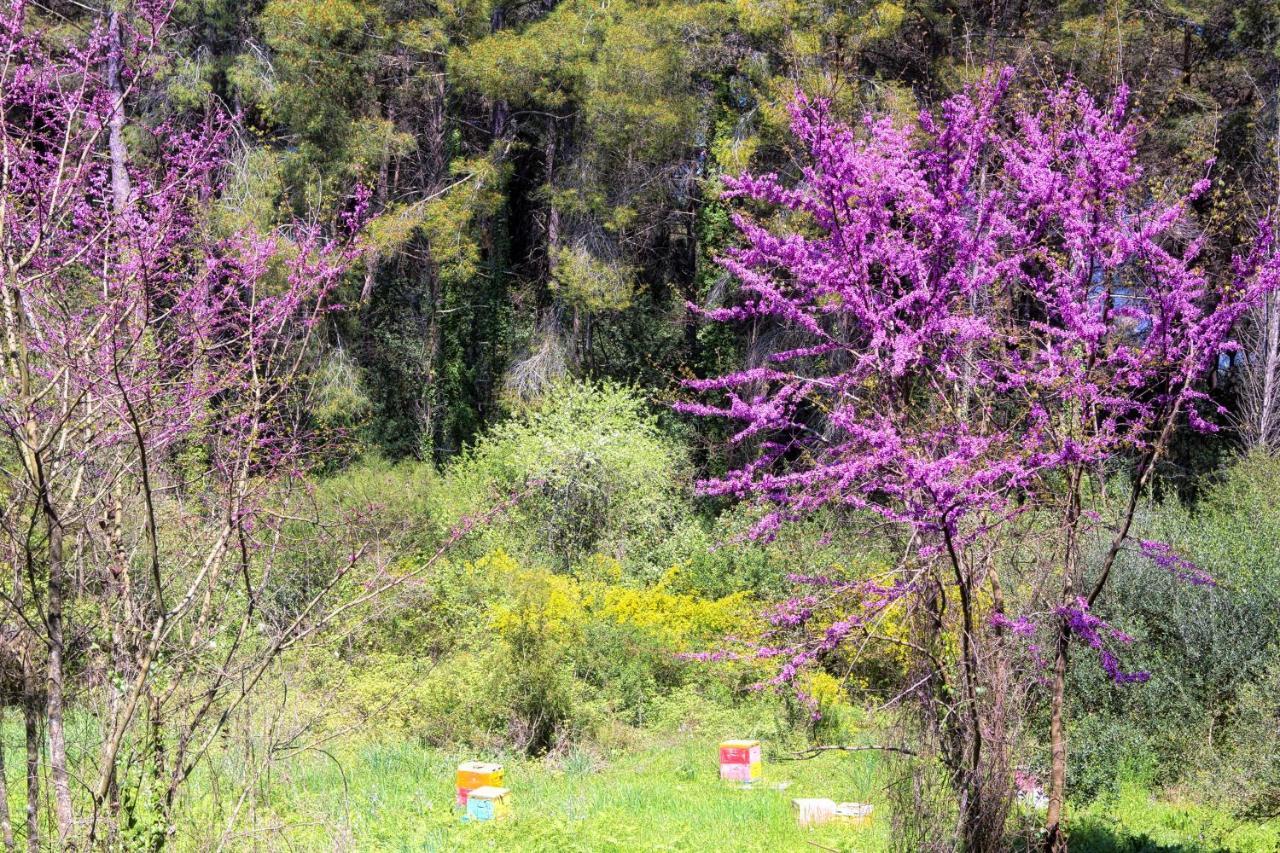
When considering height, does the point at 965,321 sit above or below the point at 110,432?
above

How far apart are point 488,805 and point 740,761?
7.34 ft

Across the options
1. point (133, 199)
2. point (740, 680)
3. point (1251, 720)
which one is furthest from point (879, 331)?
point (740, 680)

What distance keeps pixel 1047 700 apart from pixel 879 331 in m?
3.17

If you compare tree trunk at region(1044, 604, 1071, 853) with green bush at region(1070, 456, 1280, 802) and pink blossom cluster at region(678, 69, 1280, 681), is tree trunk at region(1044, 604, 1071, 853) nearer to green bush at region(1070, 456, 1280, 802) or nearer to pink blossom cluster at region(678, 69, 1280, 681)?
pink blossom cluster at region(678, 69, 1280, 681)

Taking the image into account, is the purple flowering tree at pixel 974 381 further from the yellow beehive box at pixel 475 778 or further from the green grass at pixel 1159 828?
the yellow beehive box at pixel 475 778

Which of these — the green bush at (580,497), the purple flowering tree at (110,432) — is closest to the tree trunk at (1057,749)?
the purple flowering tree at (110,432)

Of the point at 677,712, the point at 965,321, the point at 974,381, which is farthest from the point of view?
the point at 677,712

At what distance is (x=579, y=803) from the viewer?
712 cm

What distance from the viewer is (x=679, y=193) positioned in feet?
72.6

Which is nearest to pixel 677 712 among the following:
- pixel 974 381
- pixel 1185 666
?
pixel 1185 666

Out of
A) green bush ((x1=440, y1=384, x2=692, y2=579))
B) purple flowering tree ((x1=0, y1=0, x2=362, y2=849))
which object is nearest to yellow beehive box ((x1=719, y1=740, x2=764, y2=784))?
purple flowering tree ((x1=0, y1=0, x2=362, y2=849))

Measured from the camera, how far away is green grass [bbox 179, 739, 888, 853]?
6020 millimetres

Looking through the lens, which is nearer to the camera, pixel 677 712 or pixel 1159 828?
pixel 1159 828

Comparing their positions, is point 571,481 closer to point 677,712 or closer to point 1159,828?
point 677,712
